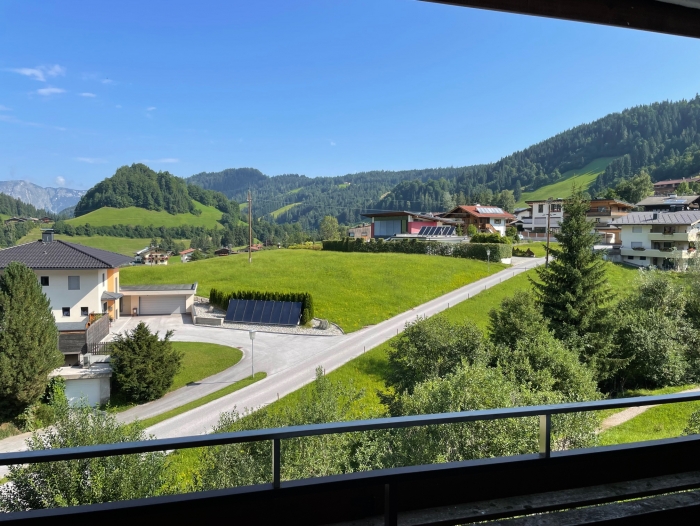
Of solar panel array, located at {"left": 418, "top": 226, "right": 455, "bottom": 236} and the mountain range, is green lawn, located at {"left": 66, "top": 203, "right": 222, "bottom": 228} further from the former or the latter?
solar panel array, located at {"left": 418, "top": 226, "right": 455, "bottom": 236}

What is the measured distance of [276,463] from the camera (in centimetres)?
128

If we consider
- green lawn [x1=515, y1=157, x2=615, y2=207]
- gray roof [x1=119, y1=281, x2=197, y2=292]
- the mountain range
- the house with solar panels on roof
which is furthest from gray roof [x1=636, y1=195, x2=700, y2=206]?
the mountain range

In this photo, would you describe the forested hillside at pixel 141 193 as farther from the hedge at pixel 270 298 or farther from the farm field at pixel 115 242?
the hedge at pixel 270 298

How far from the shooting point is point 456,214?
4684cm

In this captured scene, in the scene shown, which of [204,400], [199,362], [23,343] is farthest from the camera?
[199,362]

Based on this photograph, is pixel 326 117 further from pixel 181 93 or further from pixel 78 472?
pixel 78 472

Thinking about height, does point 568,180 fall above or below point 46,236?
above

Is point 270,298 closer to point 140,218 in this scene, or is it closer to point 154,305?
point 154,305

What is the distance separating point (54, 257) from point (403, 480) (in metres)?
22.4

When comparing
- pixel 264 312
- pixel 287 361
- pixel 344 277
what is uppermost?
pixel 344 277

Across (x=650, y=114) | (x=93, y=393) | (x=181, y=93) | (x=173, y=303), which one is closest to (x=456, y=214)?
(x=173, y=303)

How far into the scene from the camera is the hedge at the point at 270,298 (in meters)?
20.8

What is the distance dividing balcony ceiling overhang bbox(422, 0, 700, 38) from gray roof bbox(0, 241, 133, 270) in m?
21.2

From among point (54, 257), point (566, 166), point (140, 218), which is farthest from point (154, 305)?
point (566, 166)
